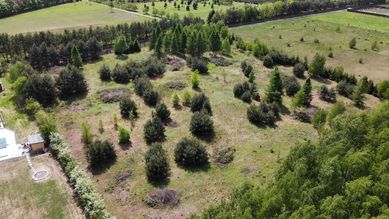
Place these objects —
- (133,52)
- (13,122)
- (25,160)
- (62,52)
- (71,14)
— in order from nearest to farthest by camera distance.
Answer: (25,160) → (13,122) → (62,52) → (133,52) → (71,14)

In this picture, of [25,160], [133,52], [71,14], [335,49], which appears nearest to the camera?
[25,160]

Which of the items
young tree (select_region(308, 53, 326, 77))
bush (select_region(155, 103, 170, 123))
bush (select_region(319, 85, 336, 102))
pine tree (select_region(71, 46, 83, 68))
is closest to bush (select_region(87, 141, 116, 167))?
bush (select_region(155, 103, 170, 123))

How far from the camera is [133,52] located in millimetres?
86250

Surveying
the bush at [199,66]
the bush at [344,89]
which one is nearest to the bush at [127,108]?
the bush at [199,66]

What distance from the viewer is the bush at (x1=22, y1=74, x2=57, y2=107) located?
58562 millimetres

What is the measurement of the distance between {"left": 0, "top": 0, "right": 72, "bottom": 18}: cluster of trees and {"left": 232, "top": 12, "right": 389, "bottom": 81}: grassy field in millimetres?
75473

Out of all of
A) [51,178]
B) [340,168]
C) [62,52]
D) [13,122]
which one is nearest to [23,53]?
[62,52]

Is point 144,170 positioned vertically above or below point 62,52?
below

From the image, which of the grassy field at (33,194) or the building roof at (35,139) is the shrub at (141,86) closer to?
the building roof at (35,139)

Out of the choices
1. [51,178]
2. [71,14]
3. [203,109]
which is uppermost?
[71,14]

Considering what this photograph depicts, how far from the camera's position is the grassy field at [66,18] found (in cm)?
10788

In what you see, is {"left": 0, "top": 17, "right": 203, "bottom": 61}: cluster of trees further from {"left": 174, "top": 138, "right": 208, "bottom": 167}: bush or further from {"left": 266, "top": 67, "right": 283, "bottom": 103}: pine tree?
{"left": 174, "top": 138, "right": 208, "bottom": 167}: bush

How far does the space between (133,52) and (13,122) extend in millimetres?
37312

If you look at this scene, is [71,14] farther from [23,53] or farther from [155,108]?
[155,108]
